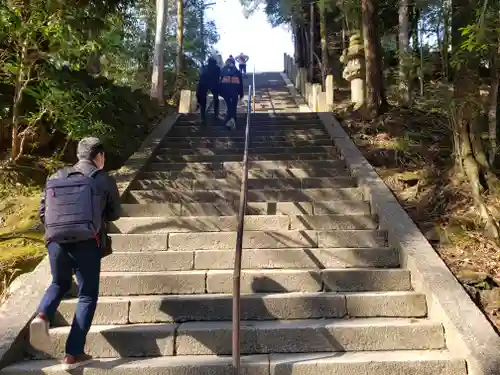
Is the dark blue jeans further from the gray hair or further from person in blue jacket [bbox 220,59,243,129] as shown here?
person in blue jacket [bbox 220,59,243,129]

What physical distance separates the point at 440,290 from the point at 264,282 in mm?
1446

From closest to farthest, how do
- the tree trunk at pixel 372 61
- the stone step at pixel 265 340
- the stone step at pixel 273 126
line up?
1. the stone step at pixel 265 340
2. the tree trunk at pixel 372 61
3. the stone step at pixel 273 126

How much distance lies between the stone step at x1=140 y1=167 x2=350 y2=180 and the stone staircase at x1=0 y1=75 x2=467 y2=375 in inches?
33.7

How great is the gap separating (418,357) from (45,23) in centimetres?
519

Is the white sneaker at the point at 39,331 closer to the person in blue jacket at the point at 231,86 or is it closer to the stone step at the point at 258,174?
the stone step at the point at 258,174

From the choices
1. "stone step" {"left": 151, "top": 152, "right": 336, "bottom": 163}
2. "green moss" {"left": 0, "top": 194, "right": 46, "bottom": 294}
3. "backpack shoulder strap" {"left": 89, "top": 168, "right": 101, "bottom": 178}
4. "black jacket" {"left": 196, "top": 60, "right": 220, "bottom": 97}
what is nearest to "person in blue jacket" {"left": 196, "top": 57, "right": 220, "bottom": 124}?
"black jacket" {"left": 196, "top": 60, "right": 220, "bottom": 97}

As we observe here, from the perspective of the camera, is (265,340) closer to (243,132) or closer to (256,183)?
(256,183)

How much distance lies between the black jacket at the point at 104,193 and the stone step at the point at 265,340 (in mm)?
903

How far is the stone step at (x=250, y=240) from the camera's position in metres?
5.18

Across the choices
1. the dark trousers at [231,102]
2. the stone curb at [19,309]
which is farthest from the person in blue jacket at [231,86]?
the stone curb at [19,309]

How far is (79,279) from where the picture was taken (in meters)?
3.45

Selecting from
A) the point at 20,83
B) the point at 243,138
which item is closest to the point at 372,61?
the point at 243,138

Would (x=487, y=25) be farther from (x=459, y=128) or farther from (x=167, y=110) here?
(x=167, y=110)

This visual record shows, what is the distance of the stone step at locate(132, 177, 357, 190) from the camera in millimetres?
6996
